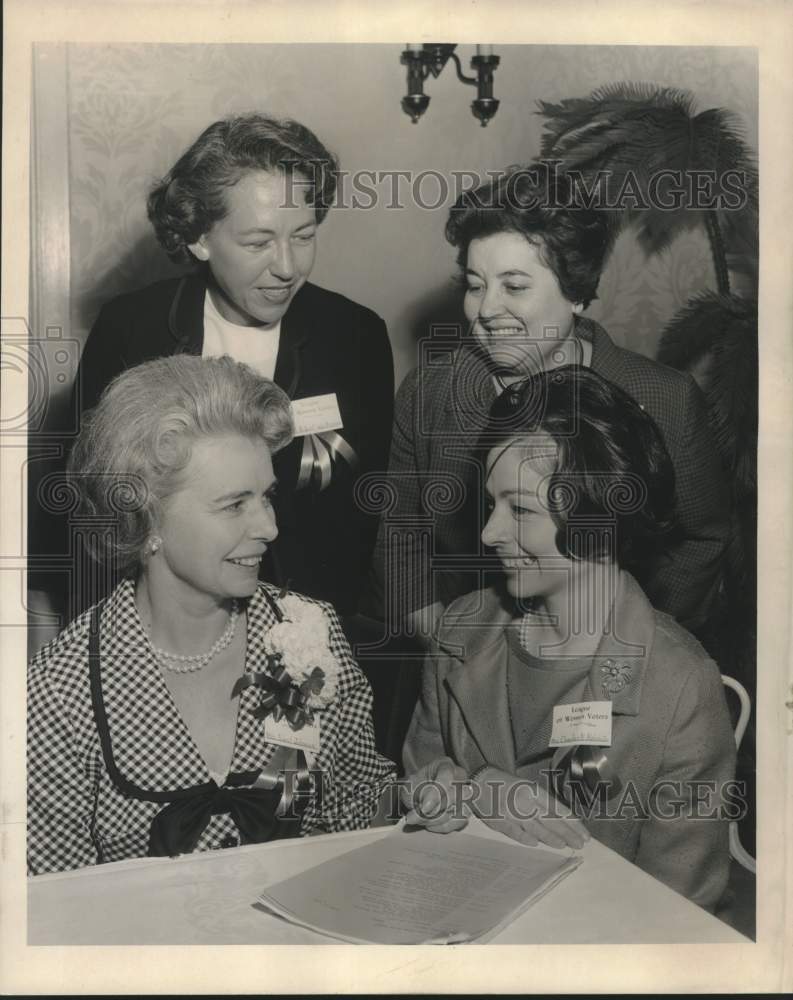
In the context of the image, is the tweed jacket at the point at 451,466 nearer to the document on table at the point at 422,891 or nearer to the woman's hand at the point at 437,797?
the woman's hand at the point at 437,797

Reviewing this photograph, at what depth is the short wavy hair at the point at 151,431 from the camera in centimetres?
251

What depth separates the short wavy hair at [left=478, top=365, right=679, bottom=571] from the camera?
2586 millimetres

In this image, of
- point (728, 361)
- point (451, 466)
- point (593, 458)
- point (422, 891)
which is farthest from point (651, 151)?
point (422, 891)

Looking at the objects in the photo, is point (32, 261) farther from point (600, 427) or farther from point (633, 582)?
point (633, 582)

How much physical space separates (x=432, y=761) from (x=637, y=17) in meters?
1.75

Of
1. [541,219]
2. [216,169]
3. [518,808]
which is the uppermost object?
[216,169]

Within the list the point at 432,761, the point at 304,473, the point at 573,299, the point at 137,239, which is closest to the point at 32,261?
the point at 137,239

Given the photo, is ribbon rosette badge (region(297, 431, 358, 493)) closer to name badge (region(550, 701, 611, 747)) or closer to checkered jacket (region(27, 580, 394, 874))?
checkered jacket (region(27, 580, 394, 874))

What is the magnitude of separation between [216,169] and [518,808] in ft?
5.13

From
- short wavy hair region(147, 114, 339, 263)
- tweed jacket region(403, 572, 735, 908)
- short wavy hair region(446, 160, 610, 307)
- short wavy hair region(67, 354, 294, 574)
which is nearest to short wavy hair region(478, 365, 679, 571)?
tweed jacket region(403, 572, 735, 908)

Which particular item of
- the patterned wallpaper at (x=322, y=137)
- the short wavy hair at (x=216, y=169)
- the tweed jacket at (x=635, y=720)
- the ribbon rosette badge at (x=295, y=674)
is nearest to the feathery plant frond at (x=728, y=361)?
the tweed jacket at (x=635, y=720)

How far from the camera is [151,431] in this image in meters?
2.52

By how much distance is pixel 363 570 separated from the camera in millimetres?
2631

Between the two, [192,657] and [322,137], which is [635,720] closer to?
[192,657]
